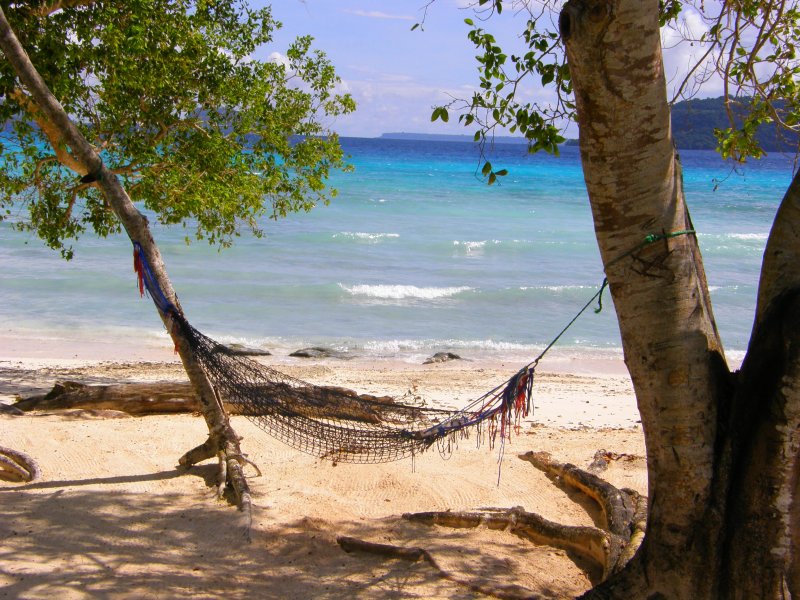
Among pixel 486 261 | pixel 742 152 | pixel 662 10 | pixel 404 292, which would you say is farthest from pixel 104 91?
pixel 486 261

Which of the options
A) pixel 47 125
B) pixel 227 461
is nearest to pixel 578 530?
pixel 227 461

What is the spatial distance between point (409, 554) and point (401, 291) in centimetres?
1105

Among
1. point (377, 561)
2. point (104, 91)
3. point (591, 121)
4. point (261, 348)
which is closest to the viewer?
point (591, 121)

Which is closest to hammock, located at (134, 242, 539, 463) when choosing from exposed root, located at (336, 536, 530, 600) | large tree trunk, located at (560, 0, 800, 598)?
exposed root, located at (336, 536, 530, 600)

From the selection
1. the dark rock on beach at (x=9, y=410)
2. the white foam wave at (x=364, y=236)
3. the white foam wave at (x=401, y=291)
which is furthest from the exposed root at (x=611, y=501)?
the white foam wave at (x=364, y=236)

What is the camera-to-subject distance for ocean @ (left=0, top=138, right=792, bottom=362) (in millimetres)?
11664

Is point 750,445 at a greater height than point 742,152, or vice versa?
point 742,152

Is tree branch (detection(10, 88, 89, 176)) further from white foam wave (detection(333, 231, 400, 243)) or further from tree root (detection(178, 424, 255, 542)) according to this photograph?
white foam wave (detection(333, 231, 400, 243))

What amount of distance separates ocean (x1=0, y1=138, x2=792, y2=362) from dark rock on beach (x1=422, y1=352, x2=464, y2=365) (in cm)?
26

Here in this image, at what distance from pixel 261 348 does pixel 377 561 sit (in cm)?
746

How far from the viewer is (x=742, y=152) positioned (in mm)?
4957

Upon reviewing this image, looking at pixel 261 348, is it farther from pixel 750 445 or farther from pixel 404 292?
pixel 750 445

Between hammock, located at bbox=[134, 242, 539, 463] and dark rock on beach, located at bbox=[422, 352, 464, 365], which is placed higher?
hammock, located at bbox=[134, 242, 539, 463]

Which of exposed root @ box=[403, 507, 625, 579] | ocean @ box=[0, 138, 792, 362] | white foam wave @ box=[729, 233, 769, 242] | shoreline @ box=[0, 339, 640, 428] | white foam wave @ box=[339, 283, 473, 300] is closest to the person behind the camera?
exposed root @ box=[403, 507, 625, 579]
